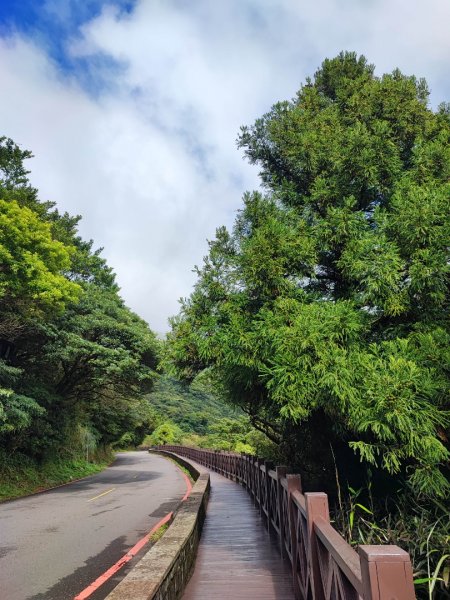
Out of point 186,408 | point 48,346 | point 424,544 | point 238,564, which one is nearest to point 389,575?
point 424,544

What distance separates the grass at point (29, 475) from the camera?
1474 centimetres

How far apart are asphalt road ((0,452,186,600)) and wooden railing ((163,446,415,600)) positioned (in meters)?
2.38

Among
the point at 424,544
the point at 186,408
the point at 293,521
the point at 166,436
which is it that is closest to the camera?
the point at 424,544

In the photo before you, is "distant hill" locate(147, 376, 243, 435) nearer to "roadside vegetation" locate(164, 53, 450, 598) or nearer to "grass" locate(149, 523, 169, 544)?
"grass" locate(149, 523, 169, 544)

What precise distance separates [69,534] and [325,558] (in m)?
6.92

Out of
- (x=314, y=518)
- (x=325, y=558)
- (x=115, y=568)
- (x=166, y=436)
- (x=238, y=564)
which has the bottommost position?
(x=166, y=436)

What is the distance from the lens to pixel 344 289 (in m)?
7.42

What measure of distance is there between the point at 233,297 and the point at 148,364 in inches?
556

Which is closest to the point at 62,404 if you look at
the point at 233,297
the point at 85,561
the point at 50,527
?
the point at 50,527

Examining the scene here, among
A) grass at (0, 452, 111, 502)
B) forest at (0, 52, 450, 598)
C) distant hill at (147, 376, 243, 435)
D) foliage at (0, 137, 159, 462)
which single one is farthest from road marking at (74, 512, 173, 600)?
distant hill at (147, 376, 243, 435)

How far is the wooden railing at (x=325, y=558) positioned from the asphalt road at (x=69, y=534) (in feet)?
7.81

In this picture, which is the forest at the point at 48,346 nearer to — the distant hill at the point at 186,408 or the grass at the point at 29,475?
the grass at the point at 29,475

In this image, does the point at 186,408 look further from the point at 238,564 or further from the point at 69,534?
the point at 238,564

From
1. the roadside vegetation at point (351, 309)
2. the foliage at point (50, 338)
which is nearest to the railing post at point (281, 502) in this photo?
the roadside vegetation at point (351, 309)
